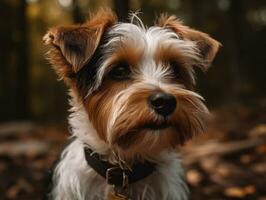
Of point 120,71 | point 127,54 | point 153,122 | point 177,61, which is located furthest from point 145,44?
point 153,122

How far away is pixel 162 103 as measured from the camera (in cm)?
488

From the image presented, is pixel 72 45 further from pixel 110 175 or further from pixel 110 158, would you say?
pixel 110 175

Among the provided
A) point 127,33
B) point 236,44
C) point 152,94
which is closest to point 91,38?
point 127,33

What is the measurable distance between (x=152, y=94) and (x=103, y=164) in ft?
3.30

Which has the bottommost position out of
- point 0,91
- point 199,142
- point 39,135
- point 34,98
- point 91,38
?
point 34,98

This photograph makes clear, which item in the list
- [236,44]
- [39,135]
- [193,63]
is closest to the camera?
[193,63]

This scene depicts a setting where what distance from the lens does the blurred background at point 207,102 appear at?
867 centimetres

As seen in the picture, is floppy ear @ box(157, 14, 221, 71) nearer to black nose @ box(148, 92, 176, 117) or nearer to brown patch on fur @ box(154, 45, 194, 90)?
brown patch on fur @ box(154, 45, 194, 90)

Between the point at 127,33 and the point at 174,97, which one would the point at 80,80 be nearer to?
the point at 127,33

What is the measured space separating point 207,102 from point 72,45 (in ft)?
73.4

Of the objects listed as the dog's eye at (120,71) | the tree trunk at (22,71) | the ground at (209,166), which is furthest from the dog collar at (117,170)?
the tree trunk at (22,71)

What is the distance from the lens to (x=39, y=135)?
1534 cm

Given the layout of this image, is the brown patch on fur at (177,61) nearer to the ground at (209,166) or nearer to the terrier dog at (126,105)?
the terrier dog at (126,105)

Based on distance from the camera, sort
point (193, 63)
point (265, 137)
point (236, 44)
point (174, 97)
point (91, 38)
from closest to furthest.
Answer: point (174, 97), point (91, 38), point (193, 63), point (265, 137), point (236, 44)
